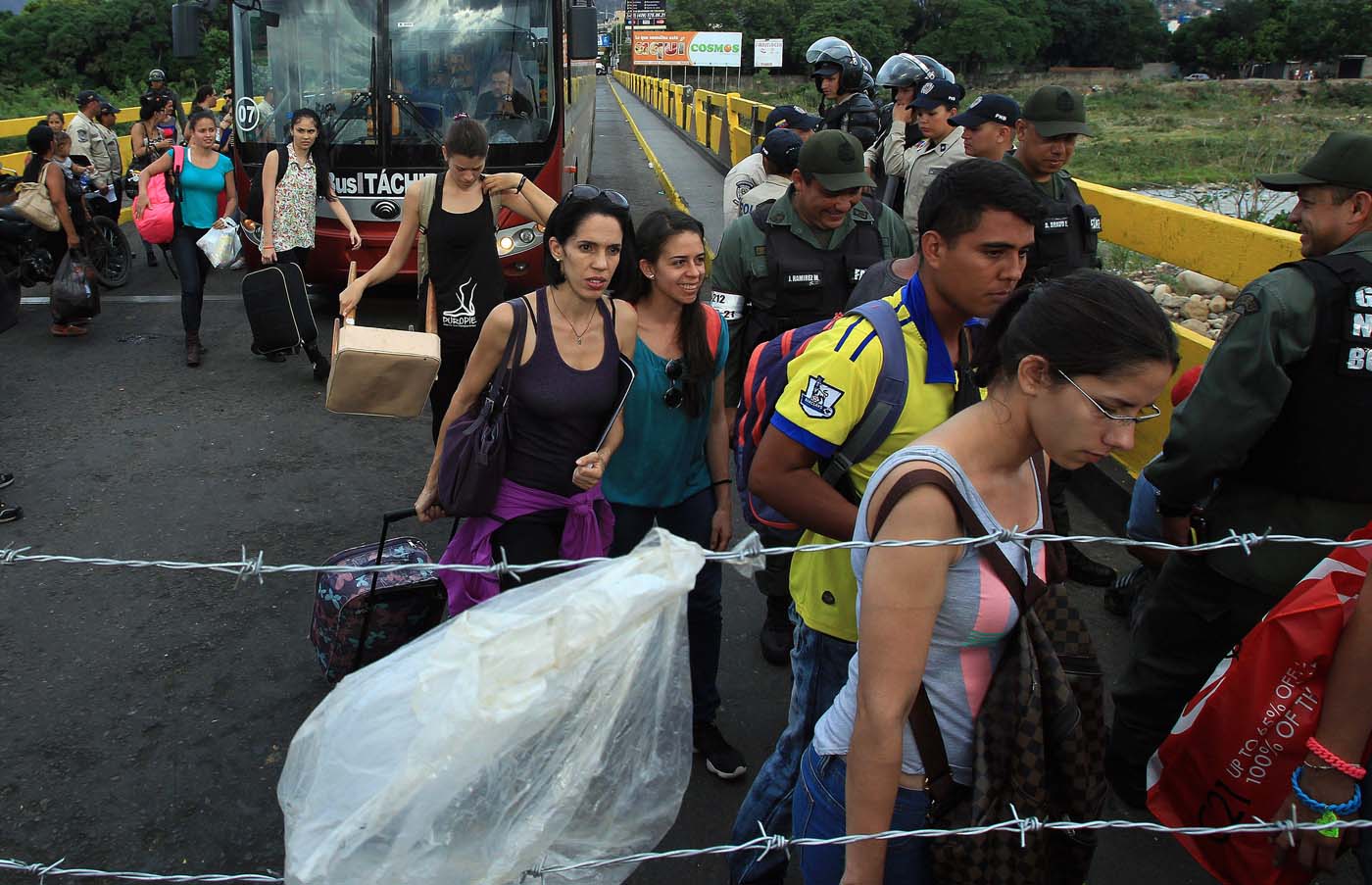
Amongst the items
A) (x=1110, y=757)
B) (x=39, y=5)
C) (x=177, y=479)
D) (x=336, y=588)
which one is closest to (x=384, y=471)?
(x=177, y=479)

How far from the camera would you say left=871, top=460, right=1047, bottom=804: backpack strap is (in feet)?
5.44

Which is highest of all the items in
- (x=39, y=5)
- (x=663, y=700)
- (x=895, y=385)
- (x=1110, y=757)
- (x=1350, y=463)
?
(x=39, y=5)

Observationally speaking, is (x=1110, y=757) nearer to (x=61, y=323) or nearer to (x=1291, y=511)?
(x=1291, y=511)

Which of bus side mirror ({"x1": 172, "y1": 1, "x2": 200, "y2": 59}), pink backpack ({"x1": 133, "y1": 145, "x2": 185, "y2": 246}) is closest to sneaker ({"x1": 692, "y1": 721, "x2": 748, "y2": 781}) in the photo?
pink backpack ({"x1": 133, "y1": 145, "x2": 185, "y2": 246})

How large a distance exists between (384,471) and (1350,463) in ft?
16.1

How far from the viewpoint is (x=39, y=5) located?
36406 millimetres

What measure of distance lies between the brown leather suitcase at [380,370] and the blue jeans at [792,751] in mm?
2121

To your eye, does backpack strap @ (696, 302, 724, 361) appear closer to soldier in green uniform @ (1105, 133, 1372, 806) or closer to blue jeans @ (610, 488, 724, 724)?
blue jeans @ (610, 488, 724, 724)

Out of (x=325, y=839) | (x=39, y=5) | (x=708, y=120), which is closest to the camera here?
(x=325, y=839)

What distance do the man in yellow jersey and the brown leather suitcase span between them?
2026mm

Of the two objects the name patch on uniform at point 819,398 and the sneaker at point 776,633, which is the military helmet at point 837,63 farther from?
the name patch on uniform at point 819,398

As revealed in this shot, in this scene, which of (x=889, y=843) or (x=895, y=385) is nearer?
(x=889, y=843)

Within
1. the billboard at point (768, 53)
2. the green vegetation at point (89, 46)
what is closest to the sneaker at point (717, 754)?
the green vegetation at point (89, 46)

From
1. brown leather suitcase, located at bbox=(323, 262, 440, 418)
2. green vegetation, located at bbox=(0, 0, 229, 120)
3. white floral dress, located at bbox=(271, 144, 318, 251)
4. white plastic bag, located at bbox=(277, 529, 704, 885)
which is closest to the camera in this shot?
white plastic bag, located at bbox=(277, 529, 704, 885)
